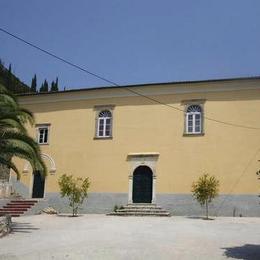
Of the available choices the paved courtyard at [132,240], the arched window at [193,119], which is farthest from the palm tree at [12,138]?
the arched window at [193,119]

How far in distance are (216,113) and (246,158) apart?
9.23 feet

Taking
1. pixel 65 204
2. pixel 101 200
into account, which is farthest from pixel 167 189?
pixel 65 204

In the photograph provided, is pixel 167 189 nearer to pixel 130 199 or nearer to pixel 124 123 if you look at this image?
pixel 130 199

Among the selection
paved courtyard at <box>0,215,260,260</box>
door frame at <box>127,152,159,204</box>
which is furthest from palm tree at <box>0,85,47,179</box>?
door frame at <box>127,152,159,204</box>

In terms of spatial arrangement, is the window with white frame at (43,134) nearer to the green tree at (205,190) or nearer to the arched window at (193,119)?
the arched window at (193,119)

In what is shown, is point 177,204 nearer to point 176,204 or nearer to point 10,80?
point 176,204

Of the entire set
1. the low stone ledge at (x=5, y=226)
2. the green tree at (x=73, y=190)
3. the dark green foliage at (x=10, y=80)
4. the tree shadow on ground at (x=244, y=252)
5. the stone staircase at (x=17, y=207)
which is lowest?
the tree shadow on ground at (x=244, y=252)

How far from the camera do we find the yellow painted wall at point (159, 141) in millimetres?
24703

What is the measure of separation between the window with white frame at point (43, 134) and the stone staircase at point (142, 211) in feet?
21.6

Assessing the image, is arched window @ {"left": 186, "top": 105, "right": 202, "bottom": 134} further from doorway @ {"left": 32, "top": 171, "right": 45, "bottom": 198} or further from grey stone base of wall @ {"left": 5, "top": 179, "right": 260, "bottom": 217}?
doorway @ {"left": 32, "top": 171, "right": 45, "bottom": 198}

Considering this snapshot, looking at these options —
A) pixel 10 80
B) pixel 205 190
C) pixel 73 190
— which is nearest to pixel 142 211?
pixel 205 190

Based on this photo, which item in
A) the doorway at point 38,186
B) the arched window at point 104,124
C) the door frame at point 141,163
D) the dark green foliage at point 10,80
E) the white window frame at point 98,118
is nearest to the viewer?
the door frame at point 141,163

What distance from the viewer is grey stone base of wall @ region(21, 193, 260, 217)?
24.2 m

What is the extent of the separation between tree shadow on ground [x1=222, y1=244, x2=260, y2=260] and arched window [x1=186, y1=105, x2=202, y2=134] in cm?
1280
